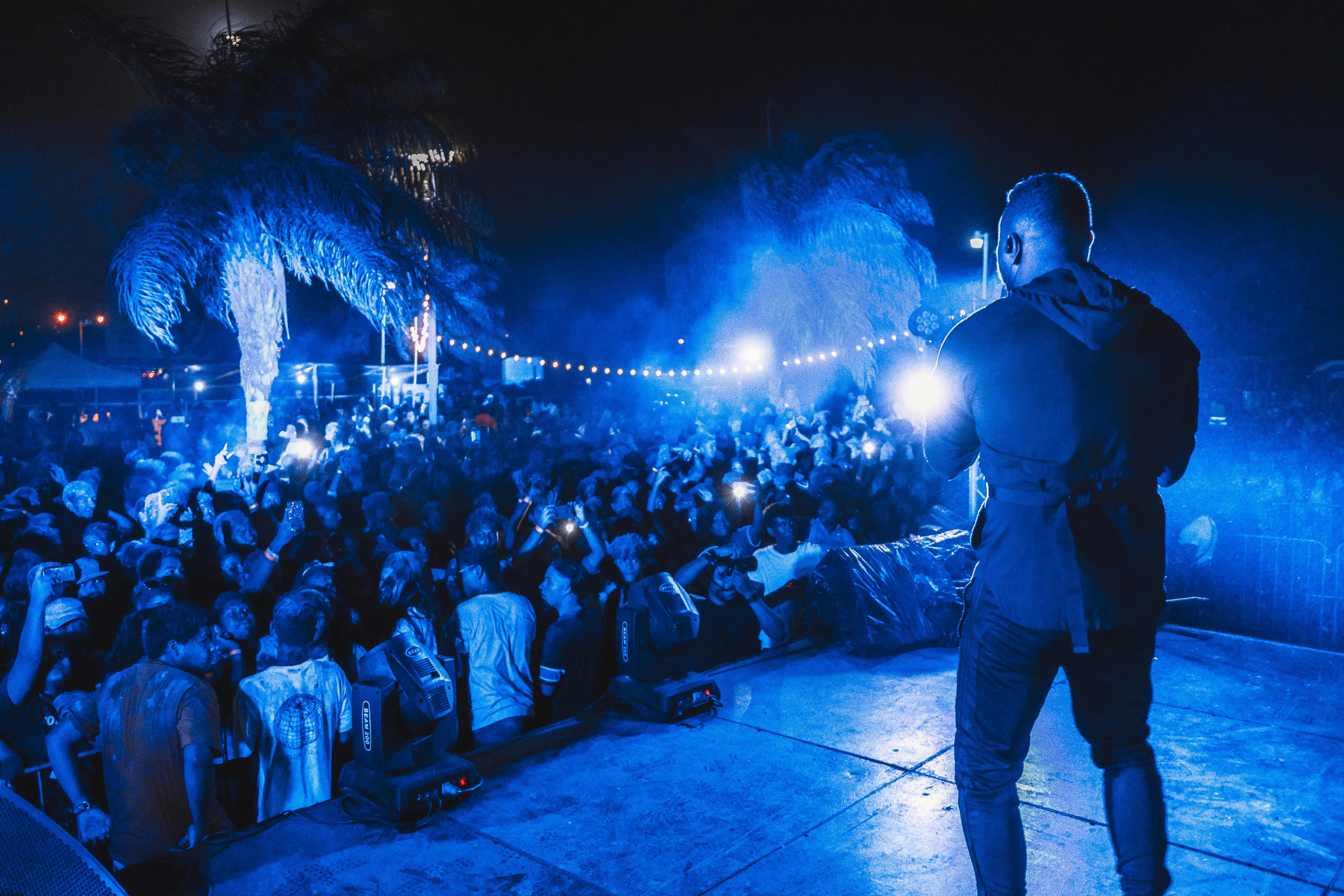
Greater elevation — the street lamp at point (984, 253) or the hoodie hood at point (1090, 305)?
the street lamp at point (984, 253)

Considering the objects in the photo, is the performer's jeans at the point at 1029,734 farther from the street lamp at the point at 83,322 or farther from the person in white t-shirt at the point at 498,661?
the street lamp at the point at 83,322

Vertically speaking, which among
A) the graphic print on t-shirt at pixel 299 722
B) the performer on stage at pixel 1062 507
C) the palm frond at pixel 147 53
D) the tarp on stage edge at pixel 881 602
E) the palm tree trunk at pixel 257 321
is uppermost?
the palm frond at pixel 147 53

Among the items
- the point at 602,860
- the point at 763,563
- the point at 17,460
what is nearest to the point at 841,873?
the point at 602,860

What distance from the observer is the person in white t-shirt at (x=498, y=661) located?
172 inches

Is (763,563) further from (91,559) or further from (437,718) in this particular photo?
(91,559)

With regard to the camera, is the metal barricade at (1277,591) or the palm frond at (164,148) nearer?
the metal barricade at (1277,591)

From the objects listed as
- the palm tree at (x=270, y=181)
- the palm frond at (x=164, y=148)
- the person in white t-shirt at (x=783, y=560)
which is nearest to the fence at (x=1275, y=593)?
the person in white t-shirt at (x=783, y=560)

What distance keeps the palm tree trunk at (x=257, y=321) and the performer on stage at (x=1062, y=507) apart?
10.7 meters

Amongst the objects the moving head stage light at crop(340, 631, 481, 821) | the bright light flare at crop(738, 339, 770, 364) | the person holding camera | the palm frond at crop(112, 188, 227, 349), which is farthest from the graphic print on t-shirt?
the bright light flare at crop(738, 339, 770, 364)

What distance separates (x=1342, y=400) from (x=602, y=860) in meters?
24.9

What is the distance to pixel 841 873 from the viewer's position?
275 centimetres

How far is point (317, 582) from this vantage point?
451 centimetres

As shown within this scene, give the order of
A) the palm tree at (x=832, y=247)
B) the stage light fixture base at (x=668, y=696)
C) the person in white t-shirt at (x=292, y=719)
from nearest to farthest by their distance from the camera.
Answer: the person in white t-shirt at (x=292, y=719) < the stage light fixture base at (x=668, y=696) < the palm tree at (x=832, y=247)

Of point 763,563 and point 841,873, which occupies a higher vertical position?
point 763,563
